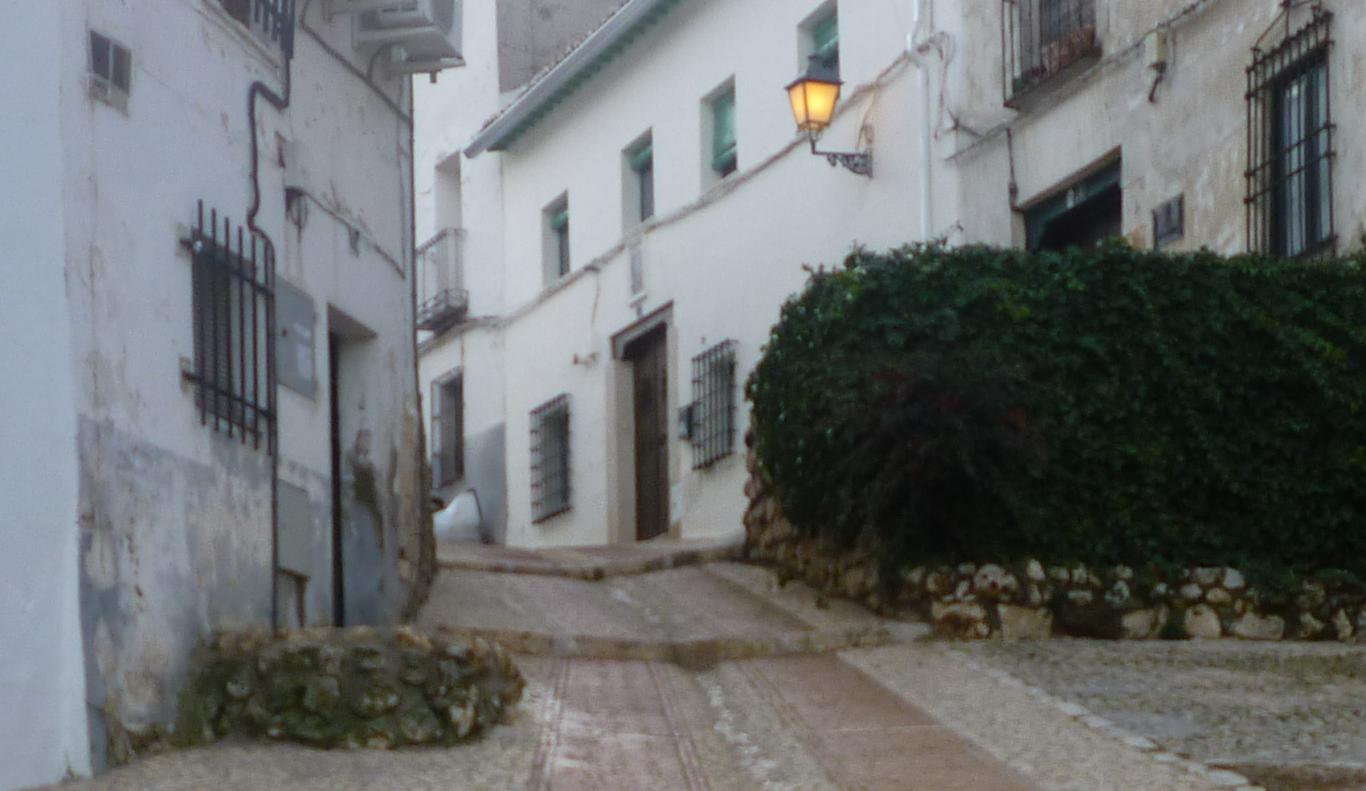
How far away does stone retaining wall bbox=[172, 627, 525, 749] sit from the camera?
9.26 m

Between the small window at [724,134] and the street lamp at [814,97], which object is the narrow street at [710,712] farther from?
the small window at [724,134]

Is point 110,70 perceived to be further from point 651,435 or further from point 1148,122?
point 651,435

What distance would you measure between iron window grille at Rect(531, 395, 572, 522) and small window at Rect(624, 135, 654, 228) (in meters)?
1.97

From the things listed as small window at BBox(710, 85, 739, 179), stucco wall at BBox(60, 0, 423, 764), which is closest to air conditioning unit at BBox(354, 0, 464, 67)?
stucco wall at BBox(60, 0, 423, 764)

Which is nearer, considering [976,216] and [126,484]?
[126,484]

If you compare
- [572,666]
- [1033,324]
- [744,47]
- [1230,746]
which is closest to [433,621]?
[572,666]

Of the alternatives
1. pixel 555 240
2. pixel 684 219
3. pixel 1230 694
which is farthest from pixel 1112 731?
pixel 555 240

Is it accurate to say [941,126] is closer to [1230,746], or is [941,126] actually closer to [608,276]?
[608,276]

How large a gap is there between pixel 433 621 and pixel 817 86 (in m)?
6.35

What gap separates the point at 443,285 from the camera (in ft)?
84.2

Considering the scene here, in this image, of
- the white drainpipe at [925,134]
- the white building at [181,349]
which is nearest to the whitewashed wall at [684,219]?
the white drainpipe at [925,134]

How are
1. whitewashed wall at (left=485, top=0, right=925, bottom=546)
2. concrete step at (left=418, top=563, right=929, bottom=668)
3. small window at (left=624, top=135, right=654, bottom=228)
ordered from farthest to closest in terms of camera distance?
1. small window at (left=624, top=135, right=654, bottom=228)
2. whitewashed wall at (left=485, top=0, right=925, bottom=546)
3. concrete step at (left=418, top=563, right=929, bottom=668)

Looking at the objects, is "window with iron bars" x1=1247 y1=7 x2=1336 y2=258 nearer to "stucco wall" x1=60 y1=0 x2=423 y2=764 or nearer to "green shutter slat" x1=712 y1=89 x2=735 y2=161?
"stucco wall" x1=60 y1=0 x2=423 y2=764

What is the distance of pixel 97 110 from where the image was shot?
8977 millimetres
